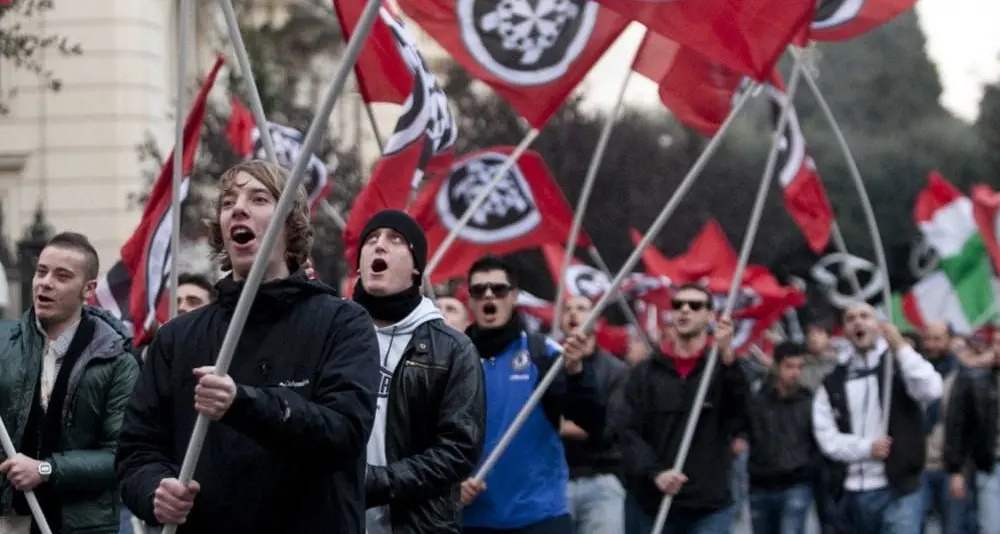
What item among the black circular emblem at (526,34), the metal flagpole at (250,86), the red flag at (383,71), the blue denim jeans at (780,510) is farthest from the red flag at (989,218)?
the metal flagpole at (250,86)

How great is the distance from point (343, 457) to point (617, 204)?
3983cm

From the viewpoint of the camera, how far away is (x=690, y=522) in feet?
38.4

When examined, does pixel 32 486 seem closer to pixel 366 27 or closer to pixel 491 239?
pixel 366 27

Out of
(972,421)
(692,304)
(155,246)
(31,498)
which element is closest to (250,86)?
(155,246)

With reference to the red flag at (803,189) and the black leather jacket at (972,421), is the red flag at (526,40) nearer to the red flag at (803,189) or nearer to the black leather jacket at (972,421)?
the red flag at (803,189)

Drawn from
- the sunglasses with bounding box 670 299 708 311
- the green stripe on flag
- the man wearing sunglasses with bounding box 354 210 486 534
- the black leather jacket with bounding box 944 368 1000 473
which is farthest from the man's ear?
the green stripe on flag

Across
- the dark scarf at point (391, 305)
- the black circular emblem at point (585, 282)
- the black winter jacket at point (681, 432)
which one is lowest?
the black winter jacket at point (681, 432)

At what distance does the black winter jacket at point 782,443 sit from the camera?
15297 mm

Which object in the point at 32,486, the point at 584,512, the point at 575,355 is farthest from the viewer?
the point at 584,512

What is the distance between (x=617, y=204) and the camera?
4522 centimetres

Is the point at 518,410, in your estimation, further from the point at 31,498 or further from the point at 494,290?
the point at 31,498

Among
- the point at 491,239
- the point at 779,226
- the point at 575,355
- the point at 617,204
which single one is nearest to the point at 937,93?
the point at 779,226

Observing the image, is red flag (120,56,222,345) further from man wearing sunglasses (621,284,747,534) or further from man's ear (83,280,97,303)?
man wearing sunglasses (621,284,747,534)

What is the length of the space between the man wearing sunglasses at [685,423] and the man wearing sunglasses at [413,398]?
3950mm
